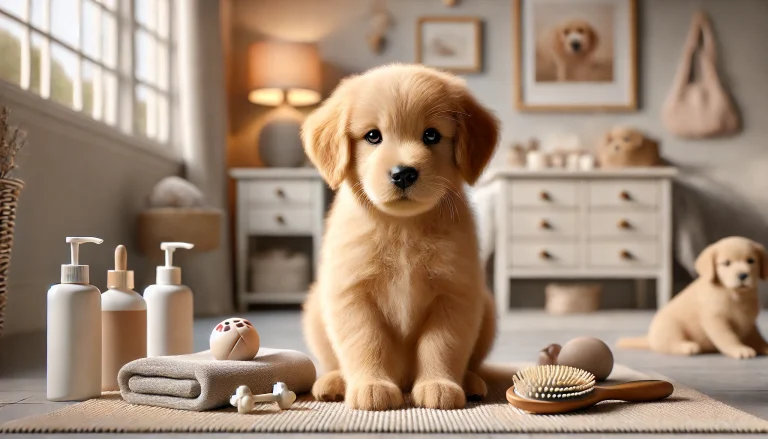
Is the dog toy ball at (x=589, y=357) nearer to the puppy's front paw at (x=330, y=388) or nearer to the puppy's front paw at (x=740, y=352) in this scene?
the puppy's front paw at (x=330, y=388)

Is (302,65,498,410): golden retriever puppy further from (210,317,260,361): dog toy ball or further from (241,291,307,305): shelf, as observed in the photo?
(241,291,307,305): shelf

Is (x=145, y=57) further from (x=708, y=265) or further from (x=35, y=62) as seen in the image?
(x=708, y=265)

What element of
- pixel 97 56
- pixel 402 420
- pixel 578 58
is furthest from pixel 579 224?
pixel 402 420

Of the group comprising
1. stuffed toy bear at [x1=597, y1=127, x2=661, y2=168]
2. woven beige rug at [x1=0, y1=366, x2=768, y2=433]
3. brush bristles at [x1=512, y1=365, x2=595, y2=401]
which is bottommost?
woven beige rug at [x1=0, y1=366, x2=768, y2=433]

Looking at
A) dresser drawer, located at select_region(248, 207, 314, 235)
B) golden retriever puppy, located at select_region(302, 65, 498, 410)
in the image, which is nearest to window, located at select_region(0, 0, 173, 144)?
dresser drawer, located at select_region(248, 207, 314, 235)

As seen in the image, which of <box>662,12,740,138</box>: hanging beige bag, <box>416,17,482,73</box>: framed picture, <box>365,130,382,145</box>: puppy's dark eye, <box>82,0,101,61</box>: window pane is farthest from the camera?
<box>416,17,482,73</box>: framed picture

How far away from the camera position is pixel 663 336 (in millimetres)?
2734

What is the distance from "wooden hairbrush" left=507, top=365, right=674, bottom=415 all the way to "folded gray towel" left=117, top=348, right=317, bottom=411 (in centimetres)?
55

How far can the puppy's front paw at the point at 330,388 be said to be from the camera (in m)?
1.64

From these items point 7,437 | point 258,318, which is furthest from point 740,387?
point 258,318

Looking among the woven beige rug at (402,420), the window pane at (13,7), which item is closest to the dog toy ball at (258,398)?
the woven beige rug at (402,420)

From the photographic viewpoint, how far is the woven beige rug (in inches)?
52.4

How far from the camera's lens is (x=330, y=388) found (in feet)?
5.39

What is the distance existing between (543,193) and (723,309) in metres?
2.20
